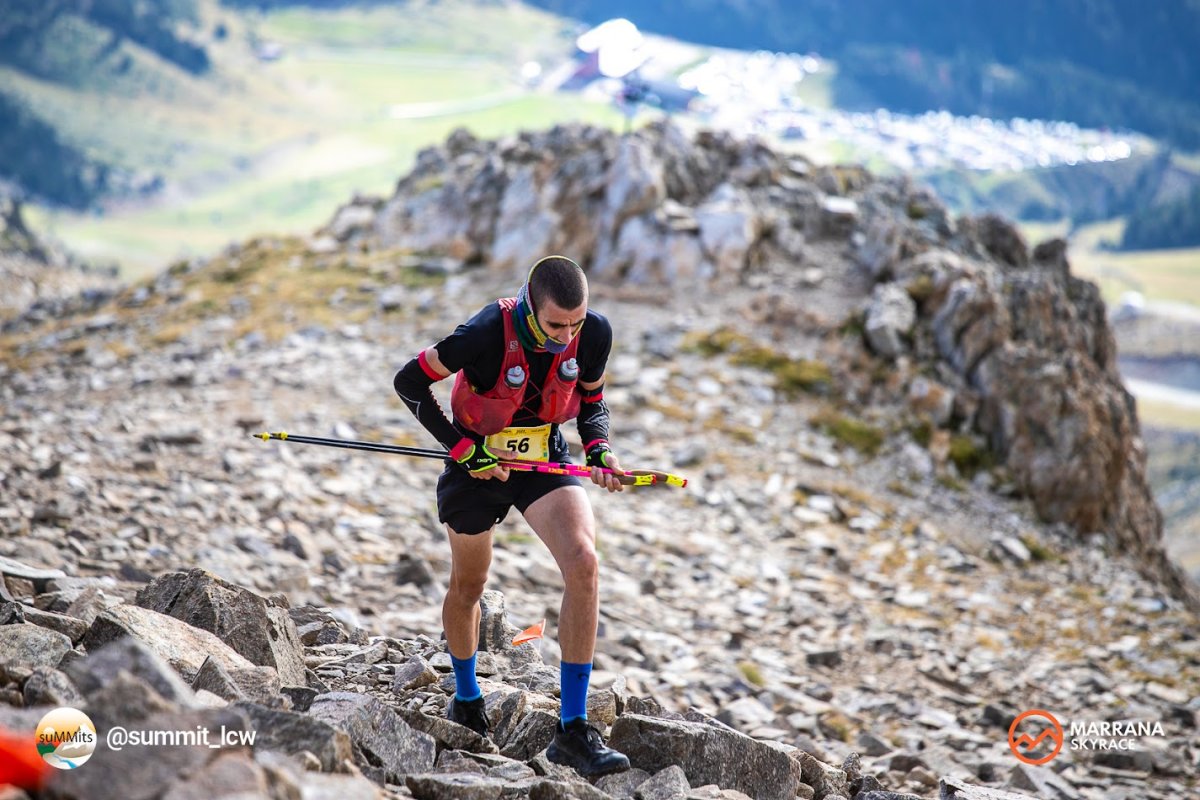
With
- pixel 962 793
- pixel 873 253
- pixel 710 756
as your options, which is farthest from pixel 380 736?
pixel 873 253

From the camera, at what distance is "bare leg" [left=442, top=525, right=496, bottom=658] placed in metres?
7.42

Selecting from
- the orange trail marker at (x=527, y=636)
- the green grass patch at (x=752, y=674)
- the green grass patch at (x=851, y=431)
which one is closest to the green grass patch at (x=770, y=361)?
the green grass patch at (x=851, y=431)

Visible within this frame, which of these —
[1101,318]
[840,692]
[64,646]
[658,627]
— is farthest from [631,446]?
[1101,318]

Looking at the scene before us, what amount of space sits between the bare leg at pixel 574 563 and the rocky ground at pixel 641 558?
0.92 metres

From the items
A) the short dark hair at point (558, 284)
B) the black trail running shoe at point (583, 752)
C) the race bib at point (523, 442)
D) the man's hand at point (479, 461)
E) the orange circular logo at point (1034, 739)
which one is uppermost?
the short dark hair at point (558, 284)

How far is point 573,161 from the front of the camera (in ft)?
102

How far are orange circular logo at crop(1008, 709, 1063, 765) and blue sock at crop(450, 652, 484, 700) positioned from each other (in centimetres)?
738

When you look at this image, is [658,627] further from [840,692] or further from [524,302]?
[524,302]

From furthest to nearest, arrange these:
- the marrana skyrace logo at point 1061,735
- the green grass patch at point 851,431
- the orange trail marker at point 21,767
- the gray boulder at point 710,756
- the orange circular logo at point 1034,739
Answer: the green grass patch at point 851,431 < the marrana skyrace logo at point 1061,735 < the orange circular logo at point 1034,739 < the gray boulder at point 710,756 < the orange trail marker at point 21,767

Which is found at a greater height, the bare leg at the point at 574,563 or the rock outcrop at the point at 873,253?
the rock outcrop at the point at 873,253

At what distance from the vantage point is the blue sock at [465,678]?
7738 mm

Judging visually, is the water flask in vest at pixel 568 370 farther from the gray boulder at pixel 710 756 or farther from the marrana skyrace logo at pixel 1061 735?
the marrana skyrace logo at pixel 1061 735

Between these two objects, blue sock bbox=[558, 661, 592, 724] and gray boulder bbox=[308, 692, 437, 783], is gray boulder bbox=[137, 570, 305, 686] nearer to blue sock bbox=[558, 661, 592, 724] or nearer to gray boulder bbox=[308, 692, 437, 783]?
gray boulder bbox=[308, 692, 437, 783]

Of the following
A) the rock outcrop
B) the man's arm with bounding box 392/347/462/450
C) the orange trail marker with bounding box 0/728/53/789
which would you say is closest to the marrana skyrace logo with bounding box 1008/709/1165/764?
the rock outcrop
